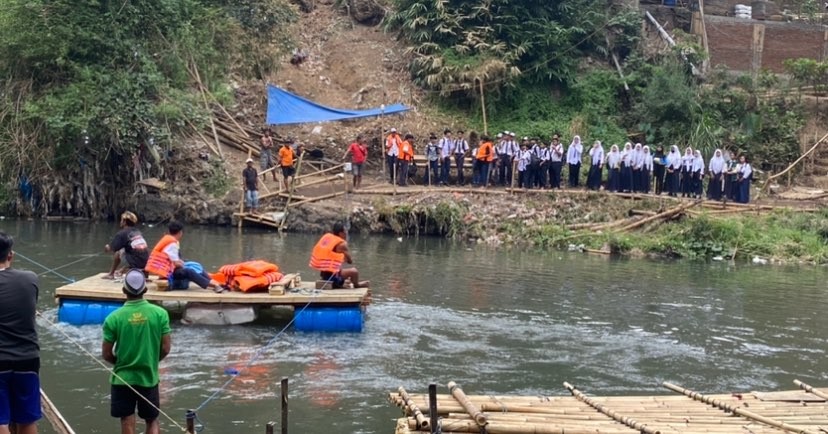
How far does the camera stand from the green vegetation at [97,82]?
27.2 m

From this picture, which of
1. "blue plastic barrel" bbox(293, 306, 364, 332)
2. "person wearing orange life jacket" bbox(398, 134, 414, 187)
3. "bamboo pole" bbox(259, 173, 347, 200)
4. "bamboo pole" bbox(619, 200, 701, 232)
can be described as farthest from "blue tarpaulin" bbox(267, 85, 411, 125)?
"blue plastic barrel" bbox(293, 306, 364, 332)

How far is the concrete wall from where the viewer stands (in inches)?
1512

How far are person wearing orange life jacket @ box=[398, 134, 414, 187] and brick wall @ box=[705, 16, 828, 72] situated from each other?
14221mm

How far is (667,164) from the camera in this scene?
29.9m

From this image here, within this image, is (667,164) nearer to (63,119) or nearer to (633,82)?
(633,82)

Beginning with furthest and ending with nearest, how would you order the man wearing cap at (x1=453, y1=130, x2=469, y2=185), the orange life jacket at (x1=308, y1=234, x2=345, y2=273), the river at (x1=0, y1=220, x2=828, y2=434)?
the man wearing cap at (x1=453, y1=130, x2=469, y2=185) < the orange life jacket at (x1=308, y1=234, x2=345, y2=273) < the river at (x1=0, y1=220, x2=828, y2=434)

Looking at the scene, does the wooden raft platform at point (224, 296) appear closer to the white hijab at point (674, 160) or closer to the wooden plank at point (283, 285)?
the wooden plank at point (283, 285)

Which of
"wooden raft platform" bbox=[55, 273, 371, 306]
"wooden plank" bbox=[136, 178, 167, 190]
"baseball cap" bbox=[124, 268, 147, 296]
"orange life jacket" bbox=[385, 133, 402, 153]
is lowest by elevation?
"wooden raft platform" bbox=[55, 273, 371, 306]

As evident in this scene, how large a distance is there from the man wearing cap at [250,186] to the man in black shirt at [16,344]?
20551mm

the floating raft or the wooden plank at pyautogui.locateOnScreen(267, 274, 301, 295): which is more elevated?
the wooden plank at pyautogui.locateOnScreen(267, 274, 301, 295)

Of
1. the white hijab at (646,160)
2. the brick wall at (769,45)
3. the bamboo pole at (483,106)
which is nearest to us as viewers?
the white hijab at (646,160)

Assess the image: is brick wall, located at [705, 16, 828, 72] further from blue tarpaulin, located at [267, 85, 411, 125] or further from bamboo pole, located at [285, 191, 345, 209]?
bamboo pole, located at [285, 191, 345, 209]

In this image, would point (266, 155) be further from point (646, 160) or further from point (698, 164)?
point (698, 164)

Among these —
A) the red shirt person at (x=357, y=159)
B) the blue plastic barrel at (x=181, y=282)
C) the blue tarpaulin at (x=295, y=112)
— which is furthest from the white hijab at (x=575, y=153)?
the blue plastic barrel at (x=181, y=282)
